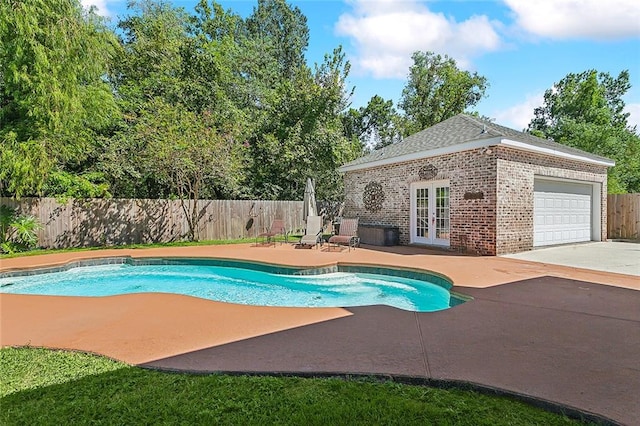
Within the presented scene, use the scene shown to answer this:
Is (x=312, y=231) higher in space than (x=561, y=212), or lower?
lower

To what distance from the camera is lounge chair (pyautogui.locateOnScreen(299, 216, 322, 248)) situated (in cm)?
1191

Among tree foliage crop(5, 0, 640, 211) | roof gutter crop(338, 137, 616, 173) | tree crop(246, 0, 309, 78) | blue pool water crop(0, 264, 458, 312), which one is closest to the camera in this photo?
blue pool water crop(0, 264, 458, 312)

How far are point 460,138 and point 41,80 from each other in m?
12.1

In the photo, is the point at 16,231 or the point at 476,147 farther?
the point at 16,231

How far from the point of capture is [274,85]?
2448 cm

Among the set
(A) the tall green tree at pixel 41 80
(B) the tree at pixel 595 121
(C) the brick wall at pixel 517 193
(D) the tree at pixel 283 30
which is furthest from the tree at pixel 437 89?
(A) the tall green tree at pixel 41 80

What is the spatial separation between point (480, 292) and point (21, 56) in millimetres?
12756

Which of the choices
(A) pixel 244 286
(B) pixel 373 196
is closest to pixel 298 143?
(B) pixel 373 196

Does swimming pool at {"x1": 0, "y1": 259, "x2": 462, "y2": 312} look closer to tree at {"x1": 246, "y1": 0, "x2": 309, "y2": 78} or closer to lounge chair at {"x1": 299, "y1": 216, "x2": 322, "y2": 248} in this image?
lounge chair at {"x1": 299, "y1": 216, "x2": 322, "y2": 248}

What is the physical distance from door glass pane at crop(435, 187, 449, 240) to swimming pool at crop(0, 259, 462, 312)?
3969mm

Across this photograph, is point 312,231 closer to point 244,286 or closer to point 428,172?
point 428,172

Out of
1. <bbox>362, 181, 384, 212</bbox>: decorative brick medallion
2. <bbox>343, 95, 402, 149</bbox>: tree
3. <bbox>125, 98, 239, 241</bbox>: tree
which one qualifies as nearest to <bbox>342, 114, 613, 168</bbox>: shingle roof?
<bbox>362, 181, 384, 212</bbox>: decorative brick medallion

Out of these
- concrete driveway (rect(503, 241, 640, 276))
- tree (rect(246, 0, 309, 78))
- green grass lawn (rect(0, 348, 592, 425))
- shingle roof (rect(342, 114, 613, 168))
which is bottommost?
green grass lawn (rect(0, 348, 592, 425))

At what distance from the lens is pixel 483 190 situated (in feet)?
31.3
